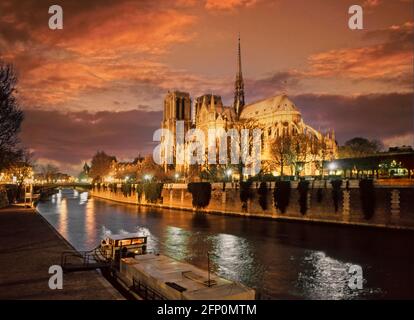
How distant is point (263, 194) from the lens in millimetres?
49250

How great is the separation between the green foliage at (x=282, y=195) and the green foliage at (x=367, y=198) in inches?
395

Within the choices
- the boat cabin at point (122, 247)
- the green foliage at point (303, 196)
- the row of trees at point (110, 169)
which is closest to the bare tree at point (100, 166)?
the row of trees at point (110, 169)

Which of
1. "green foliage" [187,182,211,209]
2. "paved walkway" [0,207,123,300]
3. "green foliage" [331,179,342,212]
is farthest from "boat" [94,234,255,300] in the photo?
"green foliage" [187,182,211,209]

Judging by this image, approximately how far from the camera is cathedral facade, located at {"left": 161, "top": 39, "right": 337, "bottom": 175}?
79875 millimetres

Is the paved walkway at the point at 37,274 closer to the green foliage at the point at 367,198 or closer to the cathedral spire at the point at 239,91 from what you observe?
the green foliage at the point at 367,198

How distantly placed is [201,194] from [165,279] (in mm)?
45906

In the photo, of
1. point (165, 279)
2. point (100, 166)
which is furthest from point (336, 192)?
point (100, 166)

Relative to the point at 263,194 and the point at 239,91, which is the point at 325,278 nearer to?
the point at 263,194

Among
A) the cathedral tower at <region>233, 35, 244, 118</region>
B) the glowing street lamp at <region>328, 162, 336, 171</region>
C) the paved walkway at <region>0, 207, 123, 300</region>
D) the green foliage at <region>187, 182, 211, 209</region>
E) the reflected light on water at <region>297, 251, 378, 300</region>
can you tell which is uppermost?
the cathedral tower at <region>233, 35, 244, 118</region>

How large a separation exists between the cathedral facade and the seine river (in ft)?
111

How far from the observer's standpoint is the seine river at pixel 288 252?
2008 cm

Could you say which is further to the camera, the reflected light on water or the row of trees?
the row of trees

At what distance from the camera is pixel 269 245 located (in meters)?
31.6

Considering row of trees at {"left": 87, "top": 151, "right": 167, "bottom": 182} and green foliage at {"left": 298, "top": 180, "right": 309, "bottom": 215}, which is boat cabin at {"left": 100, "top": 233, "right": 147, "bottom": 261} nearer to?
green foliage at {"left": 298, "top": 180, "right": 309, "bottom": 215}
